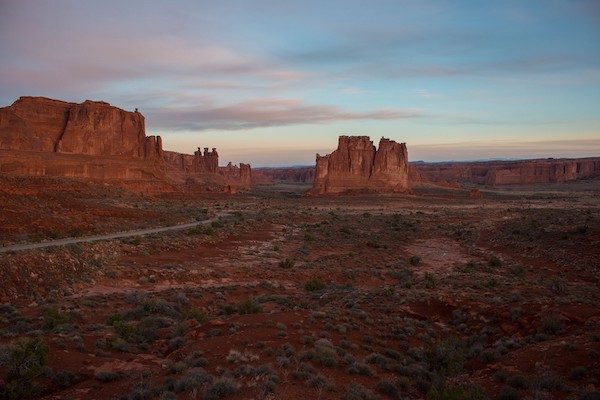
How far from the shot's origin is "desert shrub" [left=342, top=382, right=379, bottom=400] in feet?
24.1

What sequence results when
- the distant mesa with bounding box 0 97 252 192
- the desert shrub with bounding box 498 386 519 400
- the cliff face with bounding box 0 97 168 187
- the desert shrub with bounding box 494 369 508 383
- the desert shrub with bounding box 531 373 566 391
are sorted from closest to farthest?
the desert shrub with bounding box 498 386 519 400 → the desert shrub with bounding box 531 373 566 391 → the desert shrub with bounding box 494 369 508 383 → the cliff face with bounding box 0 97 168 187 → the distant mesa with bounding box 0 97 252 192

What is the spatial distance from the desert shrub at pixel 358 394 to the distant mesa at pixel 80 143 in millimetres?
62469

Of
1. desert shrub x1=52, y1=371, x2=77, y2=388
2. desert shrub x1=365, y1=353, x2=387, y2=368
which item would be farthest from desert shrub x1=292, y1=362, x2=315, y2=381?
desert shrub x1=52, y1=371, x2=77, y2=388

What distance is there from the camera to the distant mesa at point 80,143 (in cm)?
6125

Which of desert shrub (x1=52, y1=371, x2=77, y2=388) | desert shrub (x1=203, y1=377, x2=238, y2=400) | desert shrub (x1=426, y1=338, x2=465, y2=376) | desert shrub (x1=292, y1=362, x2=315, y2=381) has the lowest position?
desert shrub (x1=426, y1=338, x2=465, y2=376)

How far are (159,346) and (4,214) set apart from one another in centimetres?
2210

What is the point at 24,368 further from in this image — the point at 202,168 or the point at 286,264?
the point at 202,168

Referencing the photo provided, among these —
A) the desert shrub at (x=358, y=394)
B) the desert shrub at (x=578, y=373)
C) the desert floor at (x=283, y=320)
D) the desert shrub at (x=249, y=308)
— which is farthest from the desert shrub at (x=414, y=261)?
the desert shrub at (x=358, y=394)

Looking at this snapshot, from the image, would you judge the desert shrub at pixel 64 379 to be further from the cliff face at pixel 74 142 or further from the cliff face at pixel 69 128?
the cliff face at pixel 69 128

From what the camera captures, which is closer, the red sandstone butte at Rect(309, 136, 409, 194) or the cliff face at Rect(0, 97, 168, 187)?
the cliff face at Rect(0, 97, 168, 187)

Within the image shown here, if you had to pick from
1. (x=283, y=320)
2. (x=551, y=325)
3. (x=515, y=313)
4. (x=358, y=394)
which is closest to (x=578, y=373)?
(x=551, y=325)

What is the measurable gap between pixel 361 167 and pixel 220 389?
3782 inches

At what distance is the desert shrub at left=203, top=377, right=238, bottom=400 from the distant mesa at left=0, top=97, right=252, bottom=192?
6136cm

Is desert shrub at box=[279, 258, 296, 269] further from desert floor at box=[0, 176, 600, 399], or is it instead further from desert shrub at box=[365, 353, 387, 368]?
desert shrub at box=[365, 353, 387, 368]
